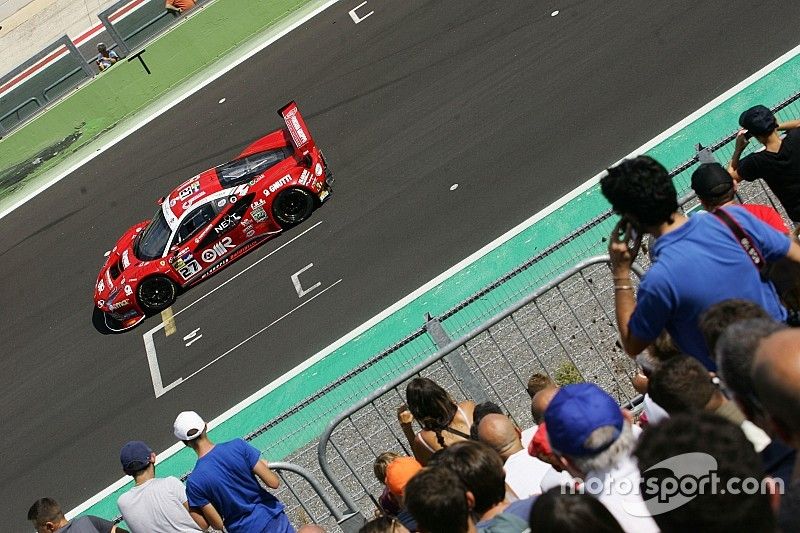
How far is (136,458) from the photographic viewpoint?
6750 mm

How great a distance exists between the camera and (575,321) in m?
7.51

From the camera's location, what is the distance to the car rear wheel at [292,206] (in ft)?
46.4

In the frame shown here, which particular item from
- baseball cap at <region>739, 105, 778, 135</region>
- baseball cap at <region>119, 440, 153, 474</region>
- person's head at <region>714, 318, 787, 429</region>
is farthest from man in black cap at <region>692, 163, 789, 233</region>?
baseball cap at <region>119, 440, 153, 474</region>

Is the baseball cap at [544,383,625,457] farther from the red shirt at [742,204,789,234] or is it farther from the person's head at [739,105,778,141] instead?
the person's head at [739,105,778,141]

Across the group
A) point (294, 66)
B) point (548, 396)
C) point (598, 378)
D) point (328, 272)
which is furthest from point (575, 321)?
point (294, 66)

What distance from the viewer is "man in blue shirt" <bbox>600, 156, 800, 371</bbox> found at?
4.70 meters

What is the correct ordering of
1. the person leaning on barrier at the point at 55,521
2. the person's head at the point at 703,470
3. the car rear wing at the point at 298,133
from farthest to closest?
1. the car rear wing at the point at 298,133
2. the person leaning on barrier at the point at 55,521
3. the person's head at the point at 703,470

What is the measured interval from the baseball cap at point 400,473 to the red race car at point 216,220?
328 inches

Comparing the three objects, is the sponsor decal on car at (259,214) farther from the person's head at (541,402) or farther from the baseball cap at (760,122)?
the person's head at (541,402)

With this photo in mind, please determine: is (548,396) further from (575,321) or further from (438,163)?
(438,163)

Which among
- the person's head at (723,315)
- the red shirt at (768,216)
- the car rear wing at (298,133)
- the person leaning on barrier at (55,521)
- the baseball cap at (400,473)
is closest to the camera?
the person's head at (723,315)

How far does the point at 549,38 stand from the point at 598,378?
8542 millimetres

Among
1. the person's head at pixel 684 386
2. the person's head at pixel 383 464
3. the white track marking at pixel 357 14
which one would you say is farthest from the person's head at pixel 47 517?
the white track marking at pixel 357 14

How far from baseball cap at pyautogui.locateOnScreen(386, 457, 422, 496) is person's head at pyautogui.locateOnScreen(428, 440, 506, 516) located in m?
1.48
